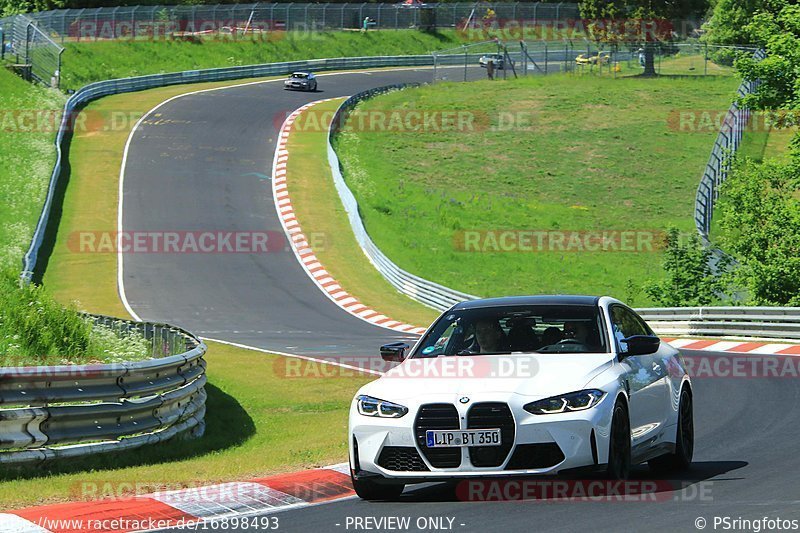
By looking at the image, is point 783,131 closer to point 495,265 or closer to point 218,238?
point 495,265

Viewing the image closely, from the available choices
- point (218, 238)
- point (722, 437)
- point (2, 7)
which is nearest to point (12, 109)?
point (218, 238)

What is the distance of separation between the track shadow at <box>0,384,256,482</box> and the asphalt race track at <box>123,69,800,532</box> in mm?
3011

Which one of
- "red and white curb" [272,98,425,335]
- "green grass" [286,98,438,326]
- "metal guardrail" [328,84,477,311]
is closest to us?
"red and white curb" [272,98,425,335]

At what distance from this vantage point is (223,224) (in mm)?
45125

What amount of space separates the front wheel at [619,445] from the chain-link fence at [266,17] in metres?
70.5

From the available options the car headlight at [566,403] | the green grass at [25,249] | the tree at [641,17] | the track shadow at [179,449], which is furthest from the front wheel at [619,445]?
the tree at [641,17]

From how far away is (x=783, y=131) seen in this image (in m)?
68.3

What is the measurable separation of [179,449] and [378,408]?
452 cm

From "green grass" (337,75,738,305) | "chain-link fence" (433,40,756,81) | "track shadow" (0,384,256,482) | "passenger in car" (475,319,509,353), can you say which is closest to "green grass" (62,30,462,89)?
"chain-link fence" (433,40,756,81)

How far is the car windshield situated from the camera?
1040cm

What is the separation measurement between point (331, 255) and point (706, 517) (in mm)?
34724

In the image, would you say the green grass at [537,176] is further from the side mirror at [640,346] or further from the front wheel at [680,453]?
the side mirror at [640,346]

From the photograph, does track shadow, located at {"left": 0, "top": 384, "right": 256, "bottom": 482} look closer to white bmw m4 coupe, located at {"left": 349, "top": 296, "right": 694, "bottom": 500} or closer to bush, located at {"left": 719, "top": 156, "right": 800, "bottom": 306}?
white bmw m4 coupe, located at {"left": 349, "top": 296, "right": 694, "bottom": 500}

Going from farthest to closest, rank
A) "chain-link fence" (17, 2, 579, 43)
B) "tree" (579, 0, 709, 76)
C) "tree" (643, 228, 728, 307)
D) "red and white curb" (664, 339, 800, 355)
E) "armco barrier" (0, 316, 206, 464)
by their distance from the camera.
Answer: "tree" (579, 0, 709, 76) → "chain-link fence" (17, 2, 579, 43) → "tree" (643, 228, 728, 307) → "red and white curb" (664, 339, 800, 355) → "armco barrier" (0, 316, 206, 464)
